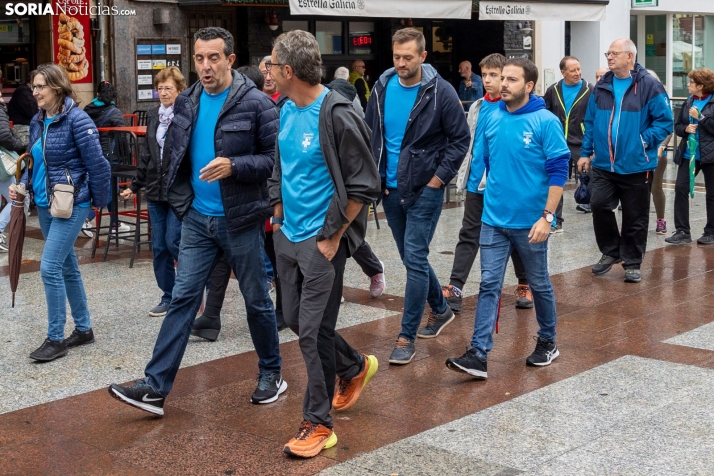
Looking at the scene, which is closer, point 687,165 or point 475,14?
point 687,165

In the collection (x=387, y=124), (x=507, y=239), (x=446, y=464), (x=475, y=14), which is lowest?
(x=446, y=464)

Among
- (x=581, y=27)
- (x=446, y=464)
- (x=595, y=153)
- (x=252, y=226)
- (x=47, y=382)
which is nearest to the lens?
(x=446, y=464)

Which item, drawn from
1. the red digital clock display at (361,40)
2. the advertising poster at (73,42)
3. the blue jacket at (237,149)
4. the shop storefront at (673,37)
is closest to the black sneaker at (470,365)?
the blue jacket at (237,149)

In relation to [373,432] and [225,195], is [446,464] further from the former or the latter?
[225,195]

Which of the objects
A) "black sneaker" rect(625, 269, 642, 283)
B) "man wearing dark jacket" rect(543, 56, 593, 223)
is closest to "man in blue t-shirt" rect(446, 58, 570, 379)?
"black sneaker" rect(625, 269, 642, 283)

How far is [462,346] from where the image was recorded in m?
7.08

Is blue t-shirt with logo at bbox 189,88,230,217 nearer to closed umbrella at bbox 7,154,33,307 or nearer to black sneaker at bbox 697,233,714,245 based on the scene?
closed umbrella at bbox 7,154,33,307

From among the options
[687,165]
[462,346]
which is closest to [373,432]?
[462,346]

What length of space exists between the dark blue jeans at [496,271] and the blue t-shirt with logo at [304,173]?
63.7 inches

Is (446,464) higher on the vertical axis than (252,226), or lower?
lower

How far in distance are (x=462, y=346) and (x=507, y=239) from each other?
101 centimetres

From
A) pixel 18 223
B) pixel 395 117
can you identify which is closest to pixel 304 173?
pixel 395 117

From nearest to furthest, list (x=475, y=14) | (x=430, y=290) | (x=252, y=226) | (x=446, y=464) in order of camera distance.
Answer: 1. (x=446, y=464)
2. (x=252, y=226)
3. (x=430, y=290)
4. (x=475, y=14)

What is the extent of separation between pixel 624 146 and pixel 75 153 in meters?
4.82
